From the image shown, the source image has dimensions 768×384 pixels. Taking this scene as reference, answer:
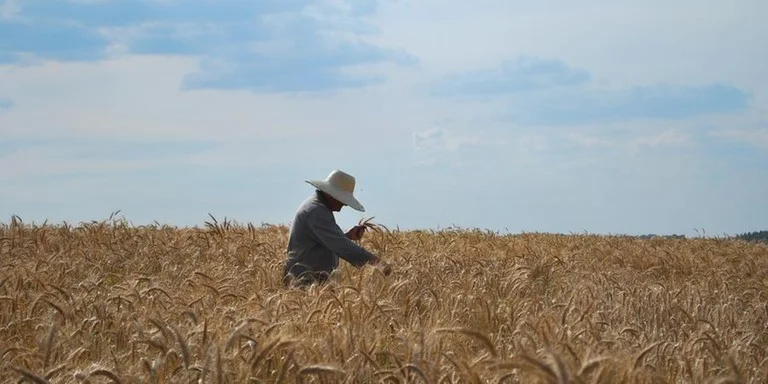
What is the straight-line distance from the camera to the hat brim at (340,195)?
7.75 m

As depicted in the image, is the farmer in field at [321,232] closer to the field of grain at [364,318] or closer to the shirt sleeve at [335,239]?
the shirt sleeve at [335,239]

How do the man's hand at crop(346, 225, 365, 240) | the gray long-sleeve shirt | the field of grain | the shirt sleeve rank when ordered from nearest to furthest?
1. the field of grain
2. the shirt sleeve
3. the gray long-sleeve shirt
4. the man's hand at crop(346, 225, 365, 240)

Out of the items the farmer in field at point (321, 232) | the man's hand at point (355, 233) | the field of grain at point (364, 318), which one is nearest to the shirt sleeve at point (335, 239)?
the farmer in field at point (321, 232)

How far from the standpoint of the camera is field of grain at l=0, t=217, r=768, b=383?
10.9ft

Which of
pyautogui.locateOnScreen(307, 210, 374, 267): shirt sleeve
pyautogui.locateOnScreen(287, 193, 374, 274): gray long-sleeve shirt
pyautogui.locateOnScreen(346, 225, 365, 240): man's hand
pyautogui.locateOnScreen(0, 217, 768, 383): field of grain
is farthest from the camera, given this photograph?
pyautogui.locateOnScreen(346, 225, 365, 240): man's hand

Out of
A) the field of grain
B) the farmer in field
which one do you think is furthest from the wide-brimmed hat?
the field of grain

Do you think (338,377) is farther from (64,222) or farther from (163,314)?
(64,222)

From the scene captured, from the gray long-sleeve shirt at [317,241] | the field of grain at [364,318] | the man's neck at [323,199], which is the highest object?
the man's neck at [323,199]

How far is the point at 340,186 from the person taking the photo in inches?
310

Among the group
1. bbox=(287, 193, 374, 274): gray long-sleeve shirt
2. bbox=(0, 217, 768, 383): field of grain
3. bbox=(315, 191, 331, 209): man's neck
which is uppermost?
bbox=(315, 191, 331, 209): man's neck

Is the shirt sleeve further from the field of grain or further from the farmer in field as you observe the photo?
the field of grain

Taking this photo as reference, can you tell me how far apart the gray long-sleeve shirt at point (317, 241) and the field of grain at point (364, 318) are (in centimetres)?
31

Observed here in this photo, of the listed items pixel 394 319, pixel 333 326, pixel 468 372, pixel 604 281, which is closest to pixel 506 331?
pixel 394 319

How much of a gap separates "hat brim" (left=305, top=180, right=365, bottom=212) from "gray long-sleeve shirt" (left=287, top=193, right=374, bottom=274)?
0.16 m
